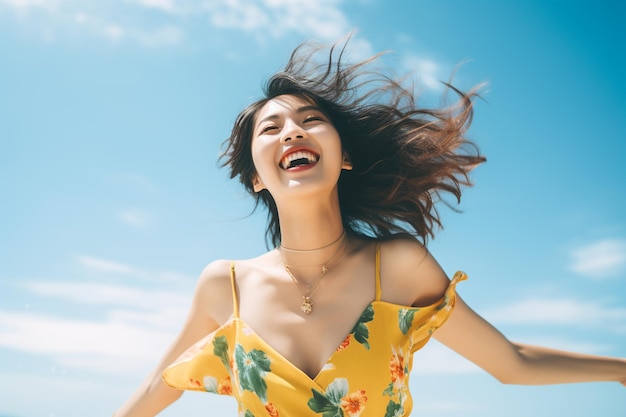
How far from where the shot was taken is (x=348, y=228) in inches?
122

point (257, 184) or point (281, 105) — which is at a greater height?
point (281, 105)

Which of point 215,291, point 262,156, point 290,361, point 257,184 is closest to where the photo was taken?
point 290,361

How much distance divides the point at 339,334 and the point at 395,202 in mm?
784

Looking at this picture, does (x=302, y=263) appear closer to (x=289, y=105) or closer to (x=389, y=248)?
(x=389, y=248)

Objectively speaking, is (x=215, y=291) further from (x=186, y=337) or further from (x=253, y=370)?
(x=253, y=370)

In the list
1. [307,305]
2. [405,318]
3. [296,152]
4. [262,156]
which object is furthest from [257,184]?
[405,318]

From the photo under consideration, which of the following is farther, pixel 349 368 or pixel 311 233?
pixel 311 233

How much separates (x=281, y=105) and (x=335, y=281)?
82 centimetres

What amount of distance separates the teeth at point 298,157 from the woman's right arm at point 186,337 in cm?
61

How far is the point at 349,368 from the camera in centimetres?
248

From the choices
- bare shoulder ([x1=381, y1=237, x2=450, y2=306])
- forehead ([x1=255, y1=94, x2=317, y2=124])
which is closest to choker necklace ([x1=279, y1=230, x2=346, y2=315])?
bare shoulder ([x1=381, y1=237, x2=450, y2=306])

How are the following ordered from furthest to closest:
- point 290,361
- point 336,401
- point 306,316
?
point 306,316
point 290,361
point 336,401

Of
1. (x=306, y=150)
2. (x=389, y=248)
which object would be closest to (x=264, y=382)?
(x=389, y=248)

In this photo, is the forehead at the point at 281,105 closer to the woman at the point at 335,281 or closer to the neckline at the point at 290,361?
the woman at the point at 335,281
